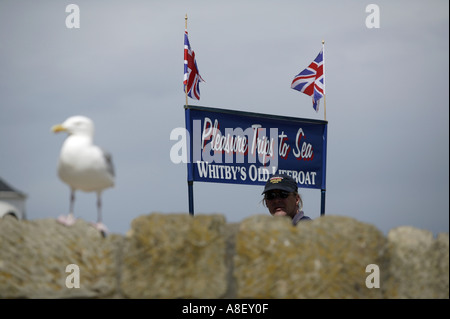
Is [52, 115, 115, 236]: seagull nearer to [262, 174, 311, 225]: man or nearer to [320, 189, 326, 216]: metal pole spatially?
[262, 174, 311, 225]: man

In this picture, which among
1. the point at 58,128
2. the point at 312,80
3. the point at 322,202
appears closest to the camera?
the point at 58,128

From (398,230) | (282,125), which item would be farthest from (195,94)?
(398,230)

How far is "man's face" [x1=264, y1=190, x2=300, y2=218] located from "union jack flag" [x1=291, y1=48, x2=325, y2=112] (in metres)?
5.92

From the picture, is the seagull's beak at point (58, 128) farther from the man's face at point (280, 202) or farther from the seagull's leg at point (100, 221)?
the man's face at point (280, 202)

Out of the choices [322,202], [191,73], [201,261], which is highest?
[191,73]

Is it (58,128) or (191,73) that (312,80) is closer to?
(191,73)

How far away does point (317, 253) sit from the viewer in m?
3.67

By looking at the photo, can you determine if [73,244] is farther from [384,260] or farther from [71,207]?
[384,260]

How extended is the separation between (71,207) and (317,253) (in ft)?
4.86

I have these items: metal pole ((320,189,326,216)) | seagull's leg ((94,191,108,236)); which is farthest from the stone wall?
metal pole ((320,189,326,216))

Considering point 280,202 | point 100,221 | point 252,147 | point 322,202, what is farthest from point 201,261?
point 322,202

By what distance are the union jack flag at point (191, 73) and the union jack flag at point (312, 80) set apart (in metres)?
2.46

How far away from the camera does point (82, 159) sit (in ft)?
10.1

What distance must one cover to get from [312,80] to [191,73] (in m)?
2.92
